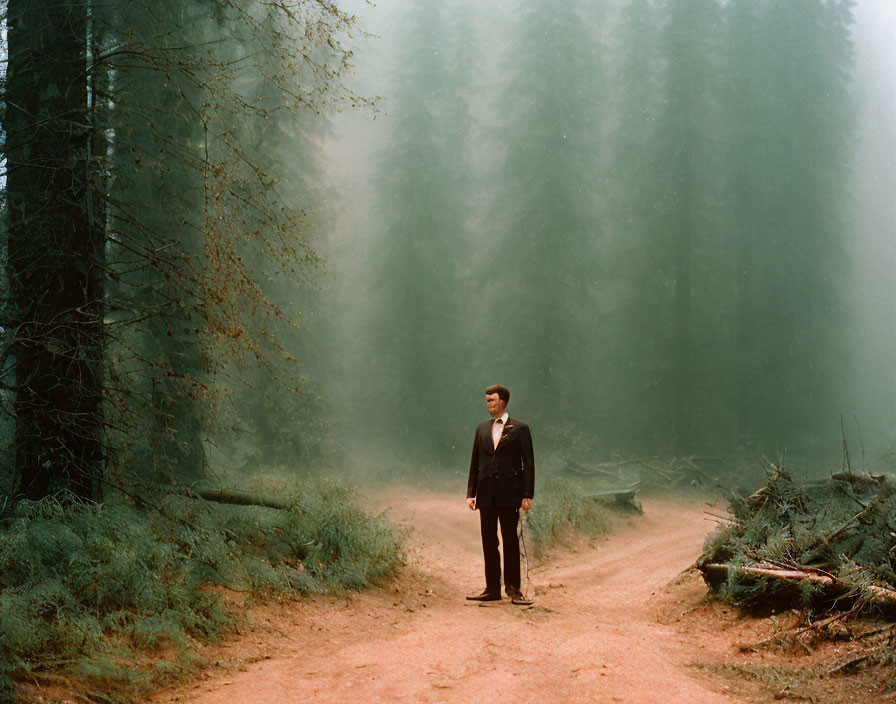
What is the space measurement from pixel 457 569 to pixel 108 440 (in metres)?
5.74

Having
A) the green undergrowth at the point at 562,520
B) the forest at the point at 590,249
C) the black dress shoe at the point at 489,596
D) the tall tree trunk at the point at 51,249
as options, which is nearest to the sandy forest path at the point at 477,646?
the black dress shoe at the point at 489,596

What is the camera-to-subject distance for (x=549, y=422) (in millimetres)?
23812

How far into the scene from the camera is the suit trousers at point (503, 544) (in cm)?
755

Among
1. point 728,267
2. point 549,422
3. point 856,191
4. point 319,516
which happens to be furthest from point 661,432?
point 319,516

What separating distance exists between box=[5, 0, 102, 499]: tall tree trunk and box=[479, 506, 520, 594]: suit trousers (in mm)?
4026

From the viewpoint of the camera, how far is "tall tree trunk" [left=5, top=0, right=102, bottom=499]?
589 centimetres

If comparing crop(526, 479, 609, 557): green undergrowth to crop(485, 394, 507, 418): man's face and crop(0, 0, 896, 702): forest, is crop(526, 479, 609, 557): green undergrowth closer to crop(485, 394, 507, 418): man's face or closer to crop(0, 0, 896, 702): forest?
crop(0, 0, 896, 702): forest

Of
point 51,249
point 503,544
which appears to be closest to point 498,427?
point 503,544

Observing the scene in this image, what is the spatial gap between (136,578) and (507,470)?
3884 mm

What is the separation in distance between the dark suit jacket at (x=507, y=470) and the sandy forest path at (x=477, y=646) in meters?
1.17

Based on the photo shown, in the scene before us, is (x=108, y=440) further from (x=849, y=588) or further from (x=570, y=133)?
(x=570, y=133)

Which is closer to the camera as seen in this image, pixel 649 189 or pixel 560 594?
pixel 560 594

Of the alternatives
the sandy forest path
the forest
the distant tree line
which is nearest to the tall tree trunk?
the sandy forest path

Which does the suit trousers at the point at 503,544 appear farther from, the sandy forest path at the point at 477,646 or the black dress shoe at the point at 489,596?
the sandy forest path at the point at 477,646
